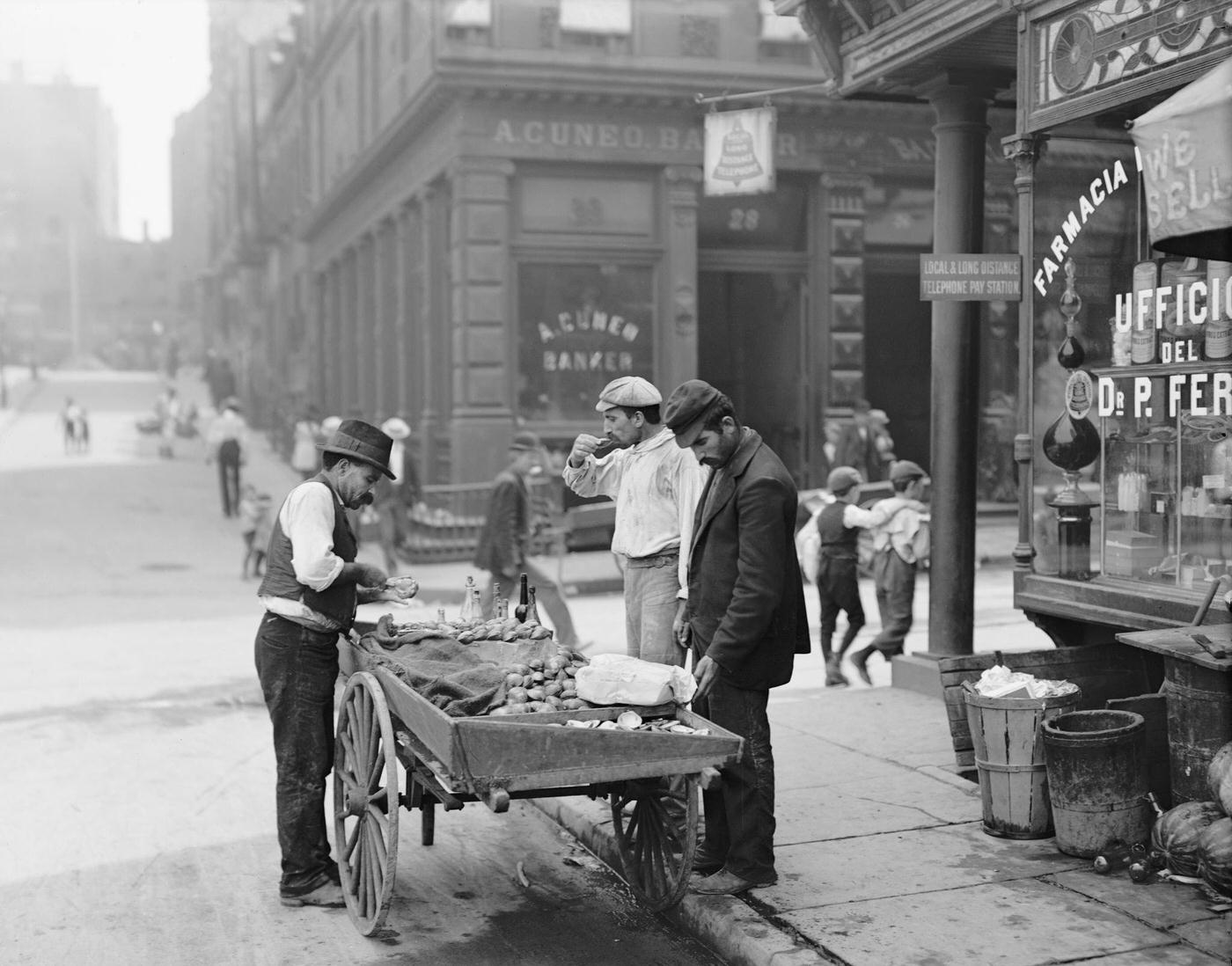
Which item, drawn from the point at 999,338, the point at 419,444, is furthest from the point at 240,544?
the point at 999,338

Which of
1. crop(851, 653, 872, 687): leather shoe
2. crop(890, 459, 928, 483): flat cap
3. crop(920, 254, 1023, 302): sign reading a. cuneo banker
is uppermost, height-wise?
crop(920, 254, 1023, 302): sign reading a. cuneo banker

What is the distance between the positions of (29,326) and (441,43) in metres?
86.1

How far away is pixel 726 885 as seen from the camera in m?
5.90

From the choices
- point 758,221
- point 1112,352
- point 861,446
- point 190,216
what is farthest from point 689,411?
point 190,216

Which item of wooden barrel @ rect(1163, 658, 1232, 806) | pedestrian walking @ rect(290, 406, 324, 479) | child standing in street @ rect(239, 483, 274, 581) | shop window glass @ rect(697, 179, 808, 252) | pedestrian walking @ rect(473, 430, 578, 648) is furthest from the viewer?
pedestrian walking @ rect(290, 406, 324, 479)

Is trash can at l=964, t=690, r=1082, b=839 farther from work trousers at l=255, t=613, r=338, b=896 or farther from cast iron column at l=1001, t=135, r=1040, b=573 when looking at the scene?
work trousers at l=255, t=613, r=338, b=896

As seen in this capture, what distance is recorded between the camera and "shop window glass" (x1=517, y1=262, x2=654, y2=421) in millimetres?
20719

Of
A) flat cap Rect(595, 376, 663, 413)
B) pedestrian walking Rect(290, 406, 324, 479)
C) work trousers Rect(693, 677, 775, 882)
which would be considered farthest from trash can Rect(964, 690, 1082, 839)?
pedestrian walking Rect(290, 406, 324, 479)

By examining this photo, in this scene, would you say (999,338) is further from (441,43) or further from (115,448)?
(115,448)

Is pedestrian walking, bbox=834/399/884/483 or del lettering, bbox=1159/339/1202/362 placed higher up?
del lettering, bbox=1159/339/1202/362

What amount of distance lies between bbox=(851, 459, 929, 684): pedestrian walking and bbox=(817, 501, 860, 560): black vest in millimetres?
188

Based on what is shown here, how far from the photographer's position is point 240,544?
2303 centimetres

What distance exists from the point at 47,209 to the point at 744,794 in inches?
4182

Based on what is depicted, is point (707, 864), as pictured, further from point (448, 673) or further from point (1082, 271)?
point (1082, 271)
